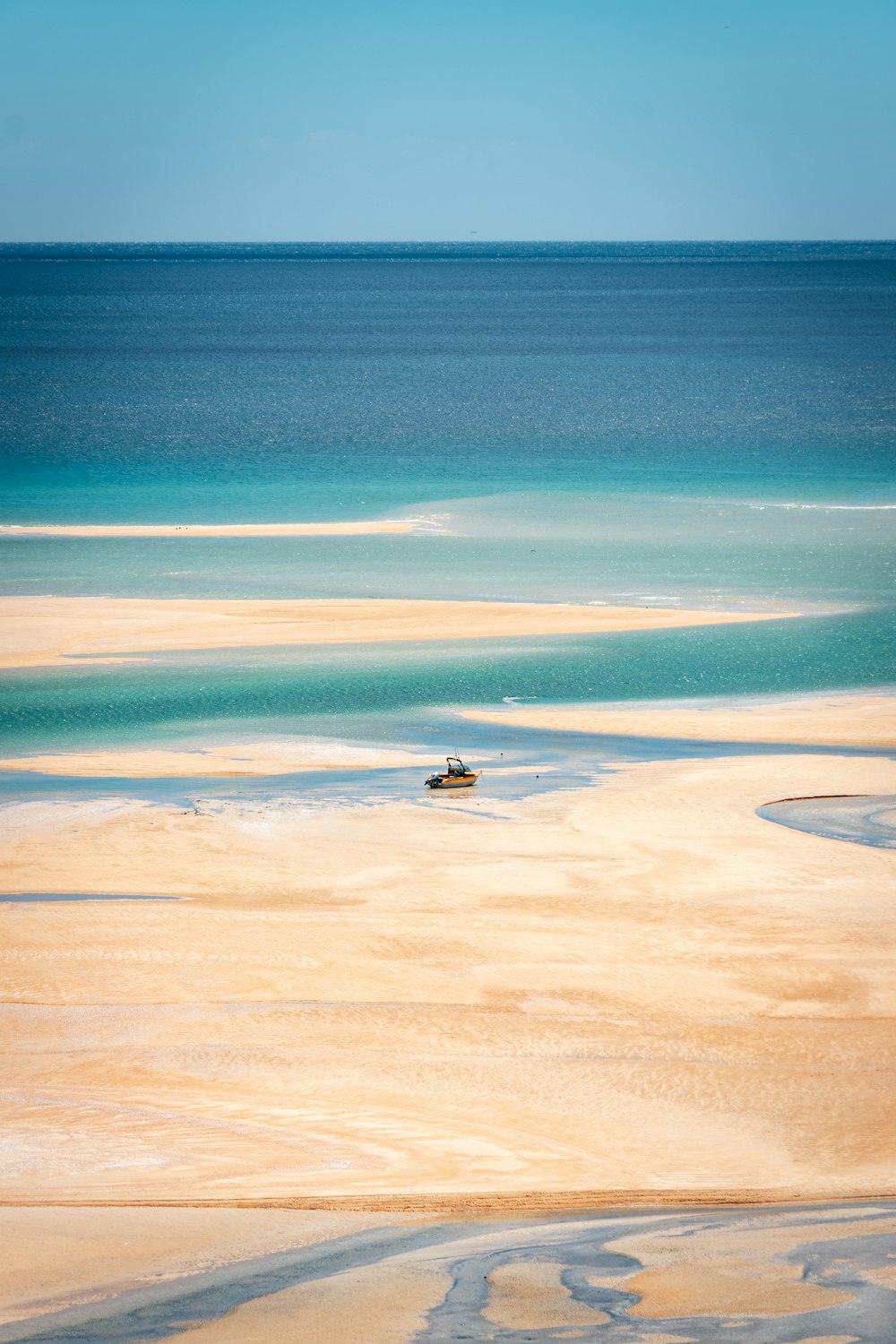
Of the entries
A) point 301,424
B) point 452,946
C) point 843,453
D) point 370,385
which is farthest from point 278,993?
point 370,385

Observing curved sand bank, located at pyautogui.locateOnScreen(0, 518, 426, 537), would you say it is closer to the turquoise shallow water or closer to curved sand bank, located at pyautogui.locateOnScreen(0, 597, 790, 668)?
curved sand bank, located at pyautogui.locateOnScreen(0, 597, 790, 668)

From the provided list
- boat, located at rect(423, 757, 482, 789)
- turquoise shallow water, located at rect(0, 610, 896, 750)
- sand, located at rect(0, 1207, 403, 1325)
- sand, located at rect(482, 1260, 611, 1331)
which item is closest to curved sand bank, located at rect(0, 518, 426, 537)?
turquoise shallow water, located at rect(0, 610, 896, 750)

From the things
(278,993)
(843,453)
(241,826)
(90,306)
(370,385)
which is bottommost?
(278,993)

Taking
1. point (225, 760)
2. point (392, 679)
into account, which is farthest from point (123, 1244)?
point (392, 679)

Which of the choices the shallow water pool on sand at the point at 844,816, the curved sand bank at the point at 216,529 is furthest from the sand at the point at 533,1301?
the curved sand bank at the point at 216,529

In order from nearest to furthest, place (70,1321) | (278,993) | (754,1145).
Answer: (70,1321), (754,1145), (278,993)

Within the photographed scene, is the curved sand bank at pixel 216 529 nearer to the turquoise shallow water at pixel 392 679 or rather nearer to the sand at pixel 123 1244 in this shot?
the turquoise shallow water at pixel 392 679

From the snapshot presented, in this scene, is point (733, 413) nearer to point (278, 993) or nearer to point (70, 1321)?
point (278, 993)
